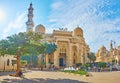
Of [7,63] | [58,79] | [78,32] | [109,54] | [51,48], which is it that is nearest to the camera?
[58,79]

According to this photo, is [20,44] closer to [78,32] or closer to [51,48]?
[51,48]

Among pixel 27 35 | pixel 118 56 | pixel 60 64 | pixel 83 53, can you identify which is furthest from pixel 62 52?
pixel 27 35

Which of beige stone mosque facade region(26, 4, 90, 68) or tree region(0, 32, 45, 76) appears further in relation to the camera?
beige stone mosque facade region(26, 4, 90, 68)

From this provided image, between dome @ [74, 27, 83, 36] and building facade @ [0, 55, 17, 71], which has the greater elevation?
dome @ [74, 27, 83, 36]

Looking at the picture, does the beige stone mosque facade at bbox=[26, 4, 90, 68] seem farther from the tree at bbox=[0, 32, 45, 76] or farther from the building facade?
the tree at bbox=[0, 32, 45, 76]

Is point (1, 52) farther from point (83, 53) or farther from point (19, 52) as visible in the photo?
point (83, 53)

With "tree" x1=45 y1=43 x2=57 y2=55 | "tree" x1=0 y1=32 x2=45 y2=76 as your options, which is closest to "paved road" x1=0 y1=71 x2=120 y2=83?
"tree" x1=0 y1=32 x2=45 y2=76

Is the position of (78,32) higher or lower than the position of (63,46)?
higher

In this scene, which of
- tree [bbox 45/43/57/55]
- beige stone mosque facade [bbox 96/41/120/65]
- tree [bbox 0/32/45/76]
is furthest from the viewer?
beige stone mosque facade [bbox 96/41/120/65]

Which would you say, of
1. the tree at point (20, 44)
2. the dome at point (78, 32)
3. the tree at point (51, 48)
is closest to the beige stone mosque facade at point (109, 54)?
the dome at point (78, 32)

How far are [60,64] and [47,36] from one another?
32.0 ft

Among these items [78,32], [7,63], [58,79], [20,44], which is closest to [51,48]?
[78,32]

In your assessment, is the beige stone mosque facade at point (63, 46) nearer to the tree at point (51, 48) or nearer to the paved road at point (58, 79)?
the tree at point (51, 48)

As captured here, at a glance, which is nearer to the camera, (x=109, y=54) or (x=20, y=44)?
(x=20, y=44)
